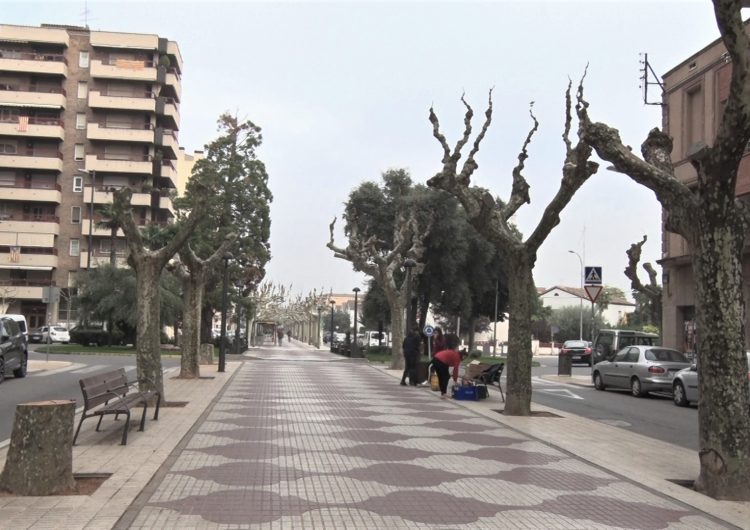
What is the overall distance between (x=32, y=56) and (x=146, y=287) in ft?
203

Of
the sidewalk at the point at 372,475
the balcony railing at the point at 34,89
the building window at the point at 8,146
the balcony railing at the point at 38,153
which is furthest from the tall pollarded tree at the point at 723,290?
the building window at the point at 8,146

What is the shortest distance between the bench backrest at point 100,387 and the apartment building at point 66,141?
55.9 metres

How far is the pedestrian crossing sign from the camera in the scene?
23156mm

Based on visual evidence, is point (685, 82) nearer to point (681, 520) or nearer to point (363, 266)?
point (363, 266)

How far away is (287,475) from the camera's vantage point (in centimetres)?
798

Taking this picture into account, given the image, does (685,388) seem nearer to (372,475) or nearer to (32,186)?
(372,475)

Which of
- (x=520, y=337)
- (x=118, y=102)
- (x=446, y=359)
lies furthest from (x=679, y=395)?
(x=118, y=102)

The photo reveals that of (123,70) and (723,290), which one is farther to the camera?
(123,70)

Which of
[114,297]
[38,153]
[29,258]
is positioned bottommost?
[114,297]

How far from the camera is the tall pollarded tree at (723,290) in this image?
7504mm

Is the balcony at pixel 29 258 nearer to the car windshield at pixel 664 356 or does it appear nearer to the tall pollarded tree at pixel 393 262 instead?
the tall pollarded tree at pixel 393 262

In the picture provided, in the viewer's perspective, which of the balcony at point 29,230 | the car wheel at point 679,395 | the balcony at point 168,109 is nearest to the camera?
the car wheel at point 679,395

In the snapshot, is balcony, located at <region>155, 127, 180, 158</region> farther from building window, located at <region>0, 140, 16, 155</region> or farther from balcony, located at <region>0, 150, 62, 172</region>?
building window, located at <region>0, 140, 16, 155</region>

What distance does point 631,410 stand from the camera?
57.0 ft
